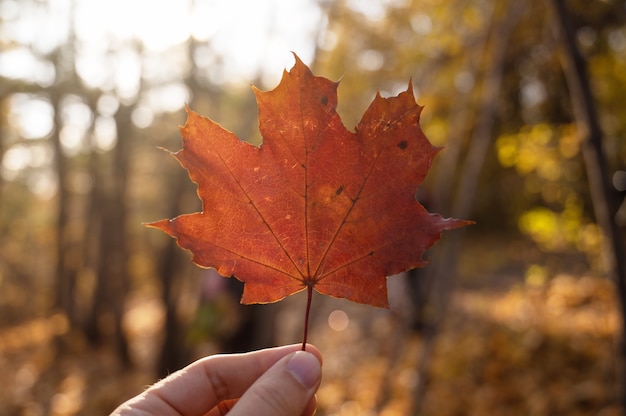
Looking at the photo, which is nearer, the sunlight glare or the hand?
the hand

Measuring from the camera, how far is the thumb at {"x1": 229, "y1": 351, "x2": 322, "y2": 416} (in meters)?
0.97

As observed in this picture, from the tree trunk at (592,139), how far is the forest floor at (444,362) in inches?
54.1

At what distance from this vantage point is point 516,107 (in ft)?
24.0

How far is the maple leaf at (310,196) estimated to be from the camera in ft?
2.91

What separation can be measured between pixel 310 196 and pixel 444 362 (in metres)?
6.16

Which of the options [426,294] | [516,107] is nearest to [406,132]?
[426,294]

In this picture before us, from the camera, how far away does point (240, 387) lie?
1181 millimetres

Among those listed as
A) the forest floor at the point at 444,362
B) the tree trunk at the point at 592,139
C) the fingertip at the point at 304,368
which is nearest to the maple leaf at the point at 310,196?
the fingertip at the point at 304,368

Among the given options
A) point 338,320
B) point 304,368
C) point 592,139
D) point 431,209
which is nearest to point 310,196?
point 304,368

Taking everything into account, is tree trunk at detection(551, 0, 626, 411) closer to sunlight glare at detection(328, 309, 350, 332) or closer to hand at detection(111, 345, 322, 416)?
hand at detection(111, 345, 322, 416)

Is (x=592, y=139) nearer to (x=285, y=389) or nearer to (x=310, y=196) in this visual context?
(x=310, y=196)

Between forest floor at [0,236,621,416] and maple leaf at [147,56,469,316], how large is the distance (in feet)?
7.87

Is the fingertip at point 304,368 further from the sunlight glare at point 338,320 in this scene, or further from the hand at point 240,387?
the sunlight glare at point 338,320

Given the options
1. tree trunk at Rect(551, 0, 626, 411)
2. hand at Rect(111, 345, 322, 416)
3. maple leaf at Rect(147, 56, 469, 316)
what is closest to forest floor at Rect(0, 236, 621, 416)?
tree trunk at Rect(551, 0, 626, 411)
